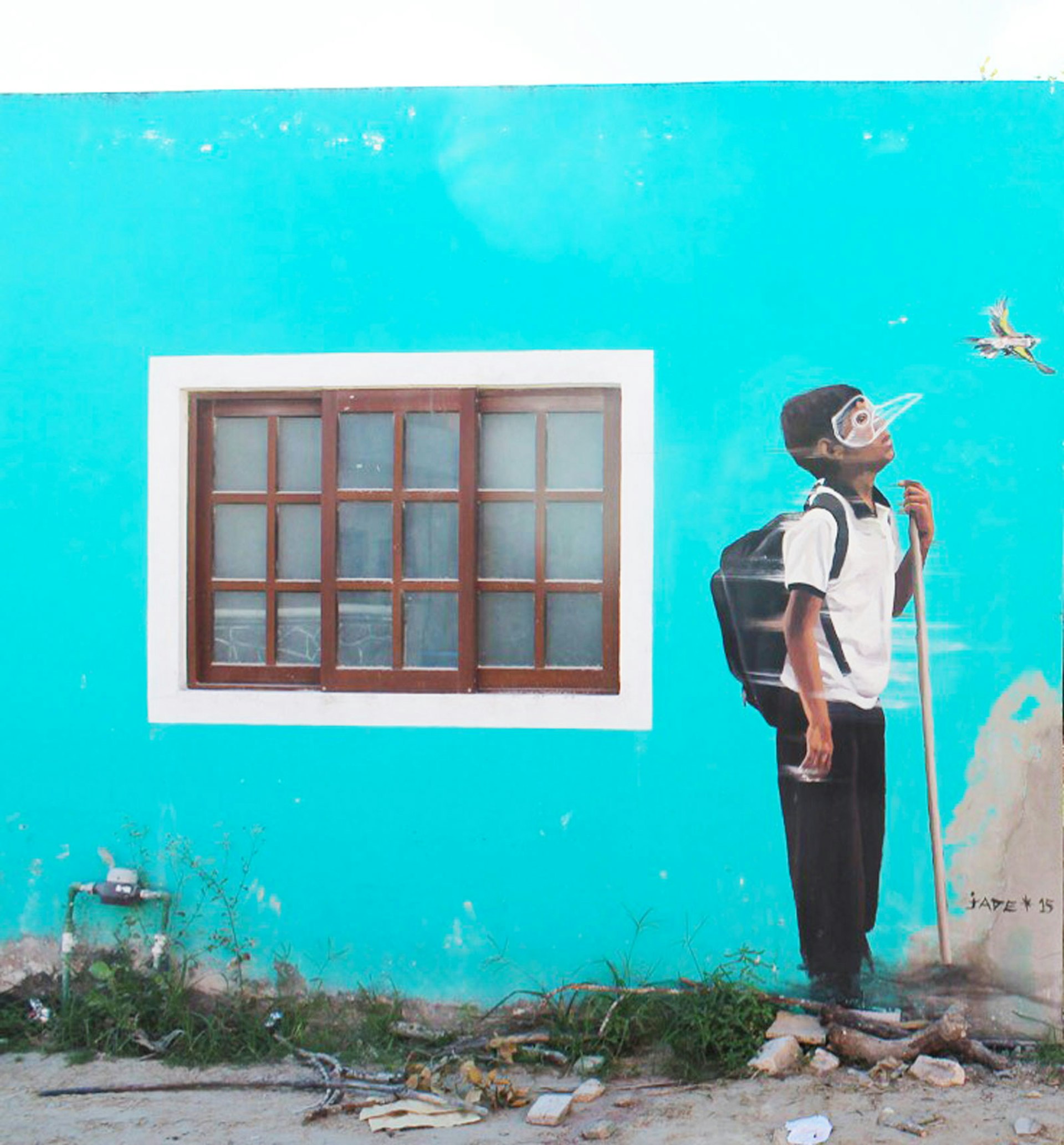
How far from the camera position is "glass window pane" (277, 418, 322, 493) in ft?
13.8

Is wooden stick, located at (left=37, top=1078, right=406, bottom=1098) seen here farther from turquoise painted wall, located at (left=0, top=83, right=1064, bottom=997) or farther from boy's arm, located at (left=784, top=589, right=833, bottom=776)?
boy's arm, located at (left=784, top=589, right=833, bottom=776)

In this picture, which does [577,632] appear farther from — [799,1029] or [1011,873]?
[1011,873]

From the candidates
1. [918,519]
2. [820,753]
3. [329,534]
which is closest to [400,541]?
[329,534]

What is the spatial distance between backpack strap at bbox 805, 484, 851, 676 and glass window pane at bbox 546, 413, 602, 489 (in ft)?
2.48

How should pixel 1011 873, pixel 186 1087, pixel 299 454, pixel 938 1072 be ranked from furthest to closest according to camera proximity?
pixel 299 454 < pixel 1011 873 < pixel 186 1087 < pixel 938 1072

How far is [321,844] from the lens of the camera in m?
4.11

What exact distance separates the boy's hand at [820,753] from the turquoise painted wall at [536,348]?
18cm

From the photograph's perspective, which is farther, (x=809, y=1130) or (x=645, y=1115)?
(x=645, y=1115)

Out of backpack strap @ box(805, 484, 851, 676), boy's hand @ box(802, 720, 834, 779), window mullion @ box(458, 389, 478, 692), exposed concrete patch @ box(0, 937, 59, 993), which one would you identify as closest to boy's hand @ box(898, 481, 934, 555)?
backpack strap @ box(805, 484, 851, 676)

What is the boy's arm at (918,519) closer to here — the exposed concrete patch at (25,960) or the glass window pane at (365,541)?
the glass window pane at (365,541)

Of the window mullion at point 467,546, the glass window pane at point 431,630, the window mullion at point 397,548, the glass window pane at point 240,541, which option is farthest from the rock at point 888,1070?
the glass window pane at point 240,541

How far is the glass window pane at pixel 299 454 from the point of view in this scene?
4.22 meters

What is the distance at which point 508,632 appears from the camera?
416 cm

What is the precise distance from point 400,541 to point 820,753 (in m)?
1.64
